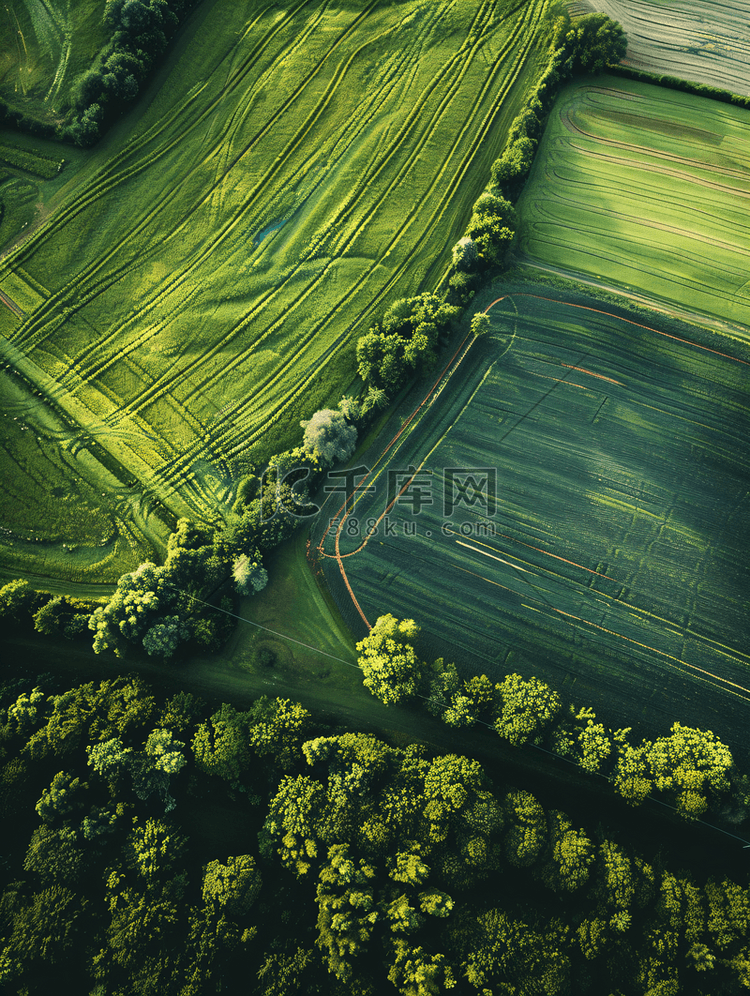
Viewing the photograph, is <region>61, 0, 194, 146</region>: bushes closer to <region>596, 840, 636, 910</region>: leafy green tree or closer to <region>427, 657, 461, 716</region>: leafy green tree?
<region>427, 657, 461, 716</region>: leafy green tree

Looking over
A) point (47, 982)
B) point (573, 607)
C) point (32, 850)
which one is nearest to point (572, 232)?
point (573, 607)

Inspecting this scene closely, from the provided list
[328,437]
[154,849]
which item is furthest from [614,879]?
[328,437]

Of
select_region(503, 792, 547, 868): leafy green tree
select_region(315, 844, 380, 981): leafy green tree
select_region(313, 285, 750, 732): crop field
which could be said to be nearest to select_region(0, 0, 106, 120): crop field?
select_region(313, 285, 750, 732): crop field

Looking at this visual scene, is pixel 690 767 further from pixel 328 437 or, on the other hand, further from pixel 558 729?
pixel 328 437

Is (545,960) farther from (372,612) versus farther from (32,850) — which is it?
(32,850)

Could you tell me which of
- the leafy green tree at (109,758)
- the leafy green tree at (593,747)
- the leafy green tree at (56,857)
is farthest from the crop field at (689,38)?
the leafy green tree at (56,857)

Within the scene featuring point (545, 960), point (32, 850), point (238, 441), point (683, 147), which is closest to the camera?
point (545, 960)
